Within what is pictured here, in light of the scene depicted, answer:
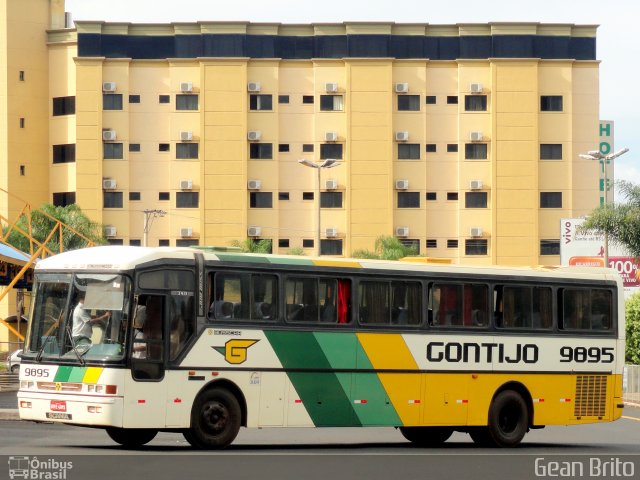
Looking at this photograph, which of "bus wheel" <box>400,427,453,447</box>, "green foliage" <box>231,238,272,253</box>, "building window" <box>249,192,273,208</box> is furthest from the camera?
"building window" <box>249,192,273,208</box>

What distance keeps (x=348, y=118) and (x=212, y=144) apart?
880 cm

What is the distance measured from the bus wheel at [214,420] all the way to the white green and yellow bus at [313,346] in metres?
0.02

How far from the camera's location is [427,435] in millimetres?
25875

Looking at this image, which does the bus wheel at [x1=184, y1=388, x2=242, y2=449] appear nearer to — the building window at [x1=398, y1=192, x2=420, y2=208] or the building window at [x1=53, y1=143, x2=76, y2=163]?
the building window at [x1=398, y1=192, x2=420, y2=208]

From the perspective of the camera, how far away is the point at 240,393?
21984 mm

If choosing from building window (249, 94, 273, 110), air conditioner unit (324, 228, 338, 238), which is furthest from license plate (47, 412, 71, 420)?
building window (249, 94, 273, 110)

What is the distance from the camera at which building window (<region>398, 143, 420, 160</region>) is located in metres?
94.1

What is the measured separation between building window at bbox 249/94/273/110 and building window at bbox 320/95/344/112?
10.9ft

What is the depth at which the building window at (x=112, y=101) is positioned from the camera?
94.1m

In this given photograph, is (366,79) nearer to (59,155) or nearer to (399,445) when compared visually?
(59,155)

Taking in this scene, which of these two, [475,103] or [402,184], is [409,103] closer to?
[475,103]

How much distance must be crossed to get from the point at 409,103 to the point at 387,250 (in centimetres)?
1190

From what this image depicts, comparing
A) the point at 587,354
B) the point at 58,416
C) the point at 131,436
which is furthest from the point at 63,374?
the point at 587,354

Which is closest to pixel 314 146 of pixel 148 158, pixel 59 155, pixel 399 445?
pixel 148 158
